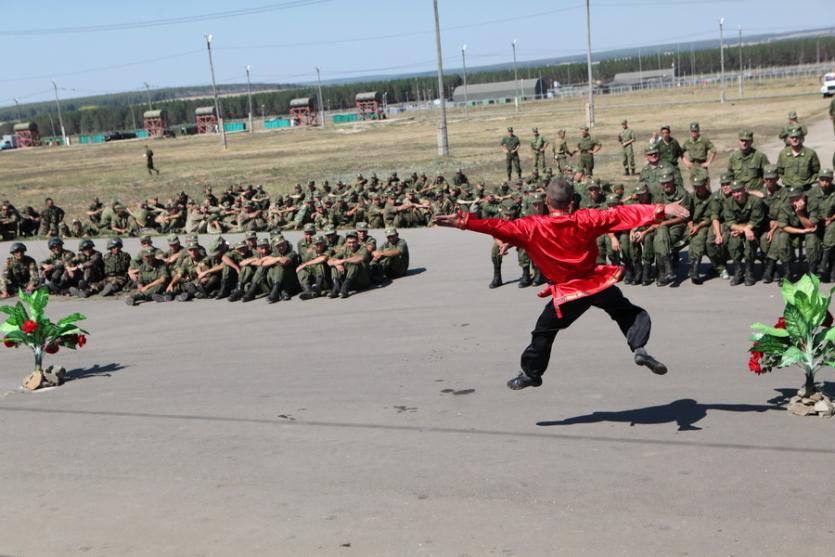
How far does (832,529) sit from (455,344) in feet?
21.8

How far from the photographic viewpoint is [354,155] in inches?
2095

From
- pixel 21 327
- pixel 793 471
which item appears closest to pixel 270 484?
pixel 793 471

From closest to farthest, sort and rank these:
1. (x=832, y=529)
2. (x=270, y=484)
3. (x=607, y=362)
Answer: (x=832, y=529)
(x=270, y=484)
(x=607, y=362)

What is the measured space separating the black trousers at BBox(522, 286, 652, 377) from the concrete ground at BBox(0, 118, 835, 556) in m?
0.59

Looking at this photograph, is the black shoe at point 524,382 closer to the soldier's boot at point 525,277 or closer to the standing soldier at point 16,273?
the soldier's boot at point 525,277

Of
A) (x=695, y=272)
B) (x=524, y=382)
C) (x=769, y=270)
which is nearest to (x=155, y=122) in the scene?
(x=695, y=272)

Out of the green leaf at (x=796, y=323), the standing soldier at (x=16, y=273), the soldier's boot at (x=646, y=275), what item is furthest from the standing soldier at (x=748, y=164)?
the standing soldier at (x=16, y=273)

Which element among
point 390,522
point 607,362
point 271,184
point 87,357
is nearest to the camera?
point 390,522

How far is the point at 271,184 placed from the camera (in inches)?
1576

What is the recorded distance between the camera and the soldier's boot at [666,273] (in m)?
14.1

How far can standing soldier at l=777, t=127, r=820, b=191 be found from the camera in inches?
571

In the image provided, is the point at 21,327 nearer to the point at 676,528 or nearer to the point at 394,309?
the point at 394,309

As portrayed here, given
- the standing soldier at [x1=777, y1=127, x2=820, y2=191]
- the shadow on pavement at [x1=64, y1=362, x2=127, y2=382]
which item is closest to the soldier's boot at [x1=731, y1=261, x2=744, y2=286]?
the standing soldier at [x1=777, y1=127, x2=820, y2=191]

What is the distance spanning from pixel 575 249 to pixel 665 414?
5.53ft
